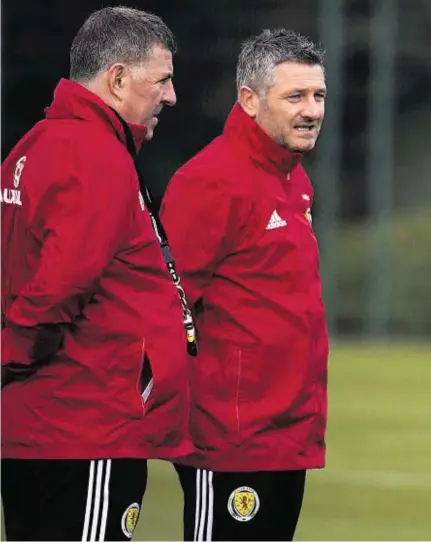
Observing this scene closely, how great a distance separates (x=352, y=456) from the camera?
9.55 m

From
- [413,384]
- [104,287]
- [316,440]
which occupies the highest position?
[104,287]

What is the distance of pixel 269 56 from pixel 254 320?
2.34 feet

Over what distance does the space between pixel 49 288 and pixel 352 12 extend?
11671 millimetres

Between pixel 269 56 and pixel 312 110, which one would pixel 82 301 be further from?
pixel 269 56

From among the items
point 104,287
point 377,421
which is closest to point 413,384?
point 377,421

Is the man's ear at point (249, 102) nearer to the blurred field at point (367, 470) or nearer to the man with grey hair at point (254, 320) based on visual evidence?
the man with grey hair at point (254, 320)

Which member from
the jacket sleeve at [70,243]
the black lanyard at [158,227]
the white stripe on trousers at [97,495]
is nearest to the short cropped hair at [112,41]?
the black lanyard at [158,227]

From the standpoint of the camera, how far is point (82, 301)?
379cm

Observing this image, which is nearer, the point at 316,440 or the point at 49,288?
the point at 49,288

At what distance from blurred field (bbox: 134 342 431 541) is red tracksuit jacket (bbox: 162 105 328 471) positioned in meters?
2.27

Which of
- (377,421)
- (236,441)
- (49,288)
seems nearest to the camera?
(49,288)

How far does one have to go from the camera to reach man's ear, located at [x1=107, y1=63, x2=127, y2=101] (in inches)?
156

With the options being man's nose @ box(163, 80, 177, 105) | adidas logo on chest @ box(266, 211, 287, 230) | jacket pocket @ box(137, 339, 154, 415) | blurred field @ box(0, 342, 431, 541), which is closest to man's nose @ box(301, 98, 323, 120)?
adidas logo on chest @ box(266, 211, 287, 230)

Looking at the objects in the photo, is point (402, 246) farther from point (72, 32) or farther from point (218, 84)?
point (72, 32)
